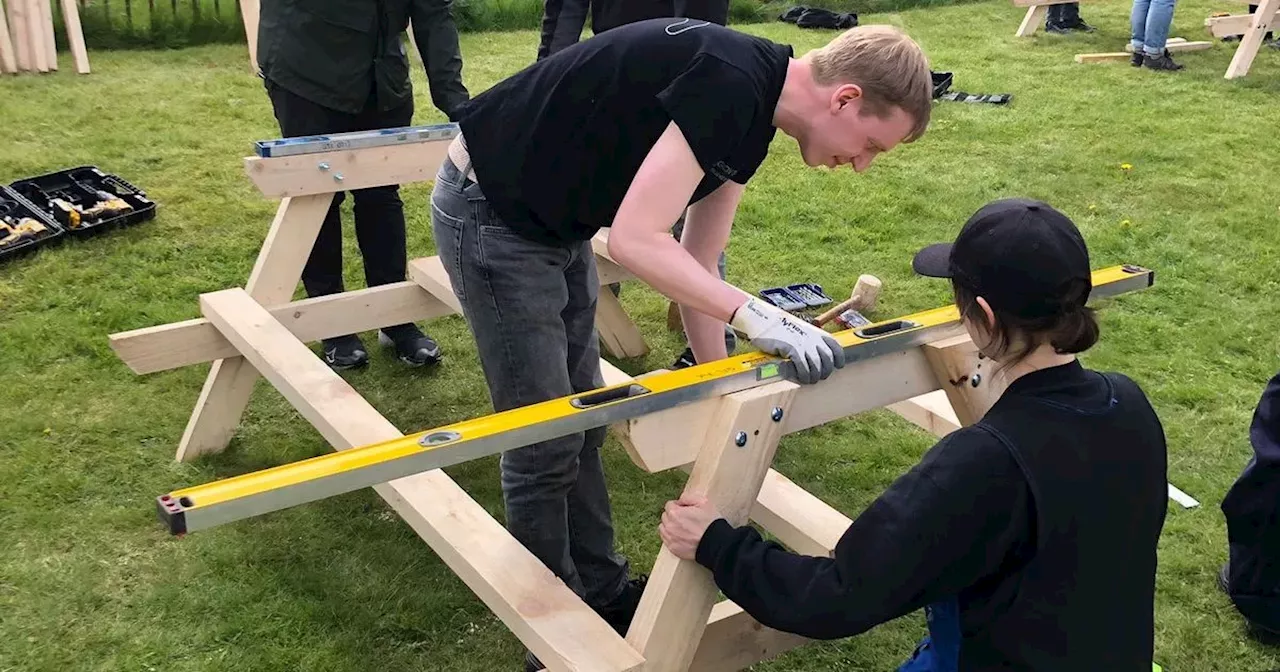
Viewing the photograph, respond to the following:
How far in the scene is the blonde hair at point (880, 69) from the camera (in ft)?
6.86

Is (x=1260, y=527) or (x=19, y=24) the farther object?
(x=19, y=24)

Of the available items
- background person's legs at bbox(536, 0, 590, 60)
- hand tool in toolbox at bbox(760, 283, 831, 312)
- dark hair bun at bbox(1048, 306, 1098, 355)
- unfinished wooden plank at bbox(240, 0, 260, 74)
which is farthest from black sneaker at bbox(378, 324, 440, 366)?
unfinished wooden plank at bbox(240, 0, 260, 74)

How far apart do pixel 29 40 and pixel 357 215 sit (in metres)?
5.95

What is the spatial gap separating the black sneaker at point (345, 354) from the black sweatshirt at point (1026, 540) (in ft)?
9.95

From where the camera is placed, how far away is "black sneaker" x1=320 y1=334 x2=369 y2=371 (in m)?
4.59

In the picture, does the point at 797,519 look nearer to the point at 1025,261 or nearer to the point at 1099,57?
the point at 1025,261

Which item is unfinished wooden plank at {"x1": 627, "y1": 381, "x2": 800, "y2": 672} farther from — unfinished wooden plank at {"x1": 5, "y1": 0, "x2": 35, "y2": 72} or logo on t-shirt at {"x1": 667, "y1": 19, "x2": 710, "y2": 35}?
unfinished wooden plank at {"x1": 5, "y1": 0, "x2": 35, "y2": 72}

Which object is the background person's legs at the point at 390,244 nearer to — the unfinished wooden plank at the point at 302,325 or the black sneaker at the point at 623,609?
the unfinished wooden plank at the point at 302,325

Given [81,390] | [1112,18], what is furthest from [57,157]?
[1112,18]

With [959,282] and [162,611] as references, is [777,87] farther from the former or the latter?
[162,611]

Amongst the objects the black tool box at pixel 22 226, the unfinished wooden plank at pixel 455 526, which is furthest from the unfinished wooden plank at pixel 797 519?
the black tool box at pixel 22 226

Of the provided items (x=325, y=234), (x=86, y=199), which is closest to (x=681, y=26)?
(x=325, y=234)

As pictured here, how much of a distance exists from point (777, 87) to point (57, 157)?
6.15 metres

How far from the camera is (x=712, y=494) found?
211 centimetres
